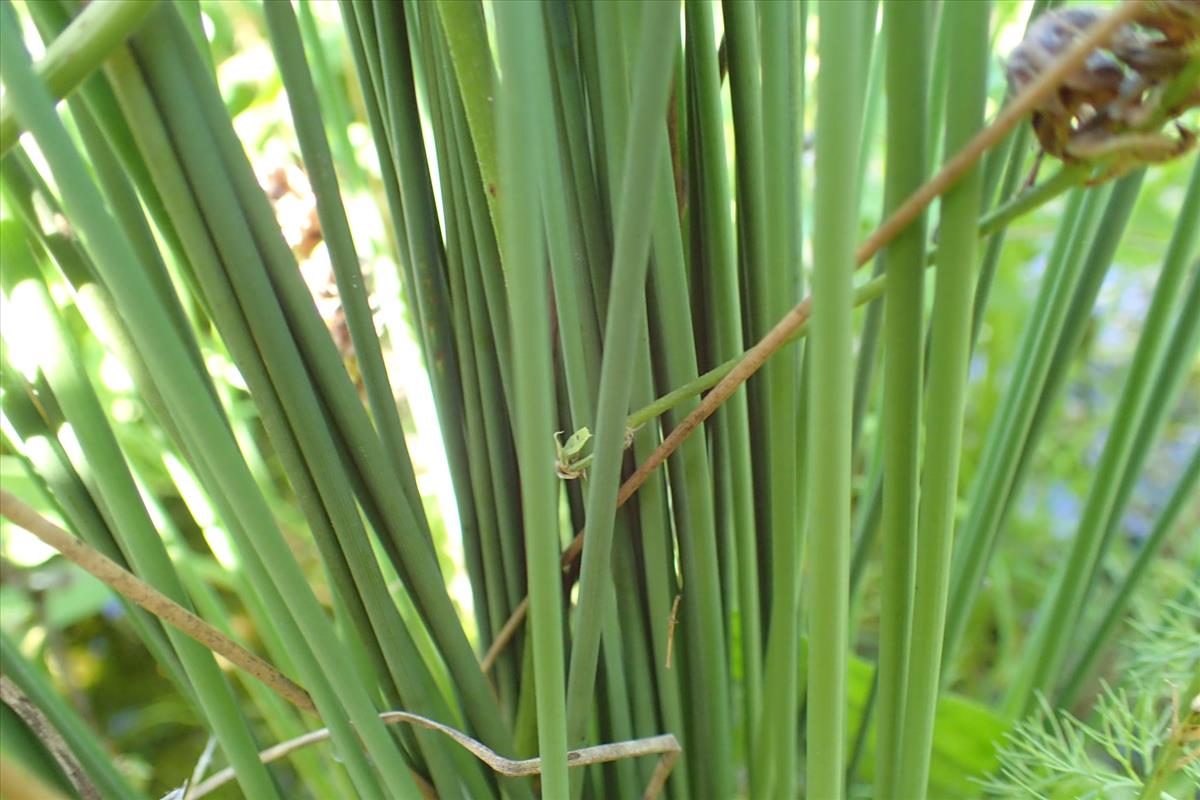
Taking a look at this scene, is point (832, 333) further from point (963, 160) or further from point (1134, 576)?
point (1134, 576)

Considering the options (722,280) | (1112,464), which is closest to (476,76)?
(722,280)

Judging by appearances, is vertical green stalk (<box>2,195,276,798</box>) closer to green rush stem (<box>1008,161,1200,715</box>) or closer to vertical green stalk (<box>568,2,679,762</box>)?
vertical green stalk (<box>568,2,679,762</box>)

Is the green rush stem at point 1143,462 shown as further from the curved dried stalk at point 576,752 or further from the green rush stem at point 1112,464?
the curved dried stalk at point 576,752

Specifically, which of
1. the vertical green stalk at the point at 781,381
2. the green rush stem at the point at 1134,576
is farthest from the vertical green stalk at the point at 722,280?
the green rush stem at the point at 1134,576

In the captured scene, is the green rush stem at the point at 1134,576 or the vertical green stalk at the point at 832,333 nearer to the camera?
the vertical green stalk at the point at 832,333

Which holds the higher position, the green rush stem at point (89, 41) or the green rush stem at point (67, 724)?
the green rush stem at point (89, 41)

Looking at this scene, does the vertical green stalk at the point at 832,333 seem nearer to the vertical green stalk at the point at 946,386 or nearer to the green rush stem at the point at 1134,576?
the vertical green stalk at the point at 946,386

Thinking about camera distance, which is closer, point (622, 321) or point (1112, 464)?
point (622, 321)

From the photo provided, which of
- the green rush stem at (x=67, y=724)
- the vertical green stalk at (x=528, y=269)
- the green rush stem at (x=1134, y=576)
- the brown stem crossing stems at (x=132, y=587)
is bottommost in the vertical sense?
the green rush stem at (x=1134, y=576)
